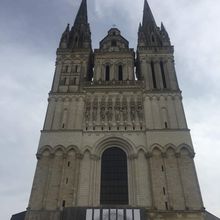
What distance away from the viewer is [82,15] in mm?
39781

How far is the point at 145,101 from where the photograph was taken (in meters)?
26.5

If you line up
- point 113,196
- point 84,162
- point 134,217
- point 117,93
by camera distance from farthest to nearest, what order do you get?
point 117,93 < point 84,162 < point 113,196 < point 134,217

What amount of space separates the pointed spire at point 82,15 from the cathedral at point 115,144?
7339mm

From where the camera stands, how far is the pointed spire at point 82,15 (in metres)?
38.3

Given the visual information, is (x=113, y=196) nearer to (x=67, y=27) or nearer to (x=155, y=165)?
(x=155, y=165)

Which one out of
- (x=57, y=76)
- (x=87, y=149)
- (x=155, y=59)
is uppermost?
(x=155, y=59)

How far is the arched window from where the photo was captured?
20.5 meters

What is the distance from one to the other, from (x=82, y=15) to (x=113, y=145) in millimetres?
22865

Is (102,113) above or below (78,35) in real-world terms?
below

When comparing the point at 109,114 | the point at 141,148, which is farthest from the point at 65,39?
the point at 141,148

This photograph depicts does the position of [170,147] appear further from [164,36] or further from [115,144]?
[164,36]

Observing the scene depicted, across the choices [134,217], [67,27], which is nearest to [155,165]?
[134,217]

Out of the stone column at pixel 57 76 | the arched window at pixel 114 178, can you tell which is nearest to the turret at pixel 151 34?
the stone column at pixel 57 76

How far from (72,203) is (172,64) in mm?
17635
